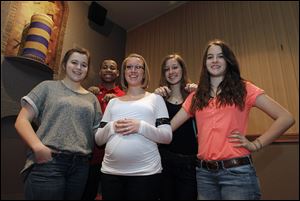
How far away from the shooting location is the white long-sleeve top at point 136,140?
1.05 metres

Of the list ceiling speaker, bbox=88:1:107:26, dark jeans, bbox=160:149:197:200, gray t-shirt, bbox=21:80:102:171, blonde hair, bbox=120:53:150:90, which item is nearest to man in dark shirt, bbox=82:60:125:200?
blonde hair, bbox=120:53:150:90

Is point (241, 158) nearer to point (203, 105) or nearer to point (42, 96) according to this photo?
point (203, 105)

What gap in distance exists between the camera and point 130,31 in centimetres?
373

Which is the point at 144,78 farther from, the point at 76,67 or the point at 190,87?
the point at 76,67

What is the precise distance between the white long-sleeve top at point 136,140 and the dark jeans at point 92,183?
1.10 ft

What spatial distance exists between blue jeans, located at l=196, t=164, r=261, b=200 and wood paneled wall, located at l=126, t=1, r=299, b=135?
1366mm

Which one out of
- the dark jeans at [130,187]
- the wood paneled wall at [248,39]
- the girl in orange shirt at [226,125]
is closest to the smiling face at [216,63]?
the girl in orange shirt at [226,125]

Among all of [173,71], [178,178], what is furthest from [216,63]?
[178,178]

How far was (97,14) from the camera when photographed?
3.45m

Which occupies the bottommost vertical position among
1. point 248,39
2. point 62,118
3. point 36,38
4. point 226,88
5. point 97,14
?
point 62,118

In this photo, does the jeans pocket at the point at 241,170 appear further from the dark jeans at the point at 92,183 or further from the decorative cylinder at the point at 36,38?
the decorative cylinder at the point at 36,38

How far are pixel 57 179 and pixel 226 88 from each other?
2.77ft

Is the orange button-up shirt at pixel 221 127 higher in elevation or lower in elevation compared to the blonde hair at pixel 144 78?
lower

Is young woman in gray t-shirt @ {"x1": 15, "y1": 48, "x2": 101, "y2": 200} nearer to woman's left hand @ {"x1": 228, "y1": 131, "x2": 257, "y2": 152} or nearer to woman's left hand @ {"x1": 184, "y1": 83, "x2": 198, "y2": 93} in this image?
woman's left hand @ {"x1": 184, "y1": 83, "x2": 198, "y2": 93}
